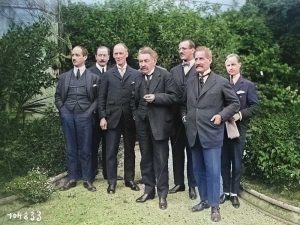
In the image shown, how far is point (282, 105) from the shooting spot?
1101 cm

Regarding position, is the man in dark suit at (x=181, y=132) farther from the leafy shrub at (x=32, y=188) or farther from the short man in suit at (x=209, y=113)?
the leafy shrub at (x=32, y=188)

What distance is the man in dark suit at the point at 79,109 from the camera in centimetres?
642

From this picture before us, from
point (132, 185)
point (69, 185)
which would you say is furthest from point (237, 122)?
point (69, 185)

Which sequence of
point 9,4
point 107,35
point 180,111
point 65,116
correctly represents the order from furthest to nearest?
1. point 107,35
2. point 9,4
3. point 65,116
4. point 180,111

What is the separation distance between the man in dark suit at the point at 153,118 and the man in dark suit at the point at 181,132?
217 millimetres

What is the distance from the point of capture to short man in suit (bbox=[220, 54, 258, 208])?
5.89 meters

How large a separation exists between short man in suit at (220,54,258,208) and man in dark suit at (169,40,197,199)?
443mm

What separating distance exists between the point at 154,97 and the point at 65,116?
4.72ft

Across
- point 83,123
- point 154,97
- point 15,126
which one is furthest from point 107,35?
point 154,97

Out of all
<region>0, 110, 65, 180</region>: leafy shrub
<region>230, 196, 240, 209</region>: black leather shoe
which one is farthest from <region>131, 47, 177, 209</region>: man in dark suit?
<region>0, 110, 65, 180</region>: leafy shrub

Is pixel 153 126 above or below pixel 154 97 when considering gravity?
below

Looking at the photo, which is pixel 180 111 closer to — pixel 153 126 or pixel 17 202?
pixel 153 126

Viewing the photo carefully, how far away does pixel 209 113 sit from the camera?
534 cm

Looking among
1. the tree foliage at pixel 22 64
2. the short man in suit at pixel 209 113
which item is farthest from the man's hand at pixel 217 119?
the tree foliage at pixel 22 64
